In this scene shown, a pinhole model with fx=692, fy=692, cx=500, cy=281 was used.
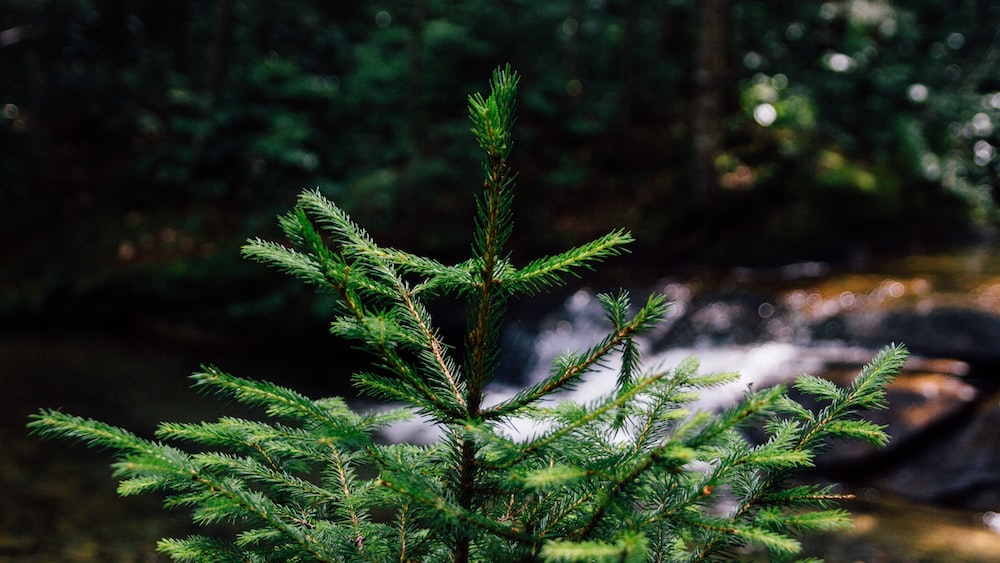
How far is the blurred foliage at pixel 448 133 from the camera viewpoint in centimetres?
1188

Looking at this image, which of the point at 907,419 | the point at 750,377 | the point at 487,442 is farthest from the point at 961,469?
Answer: the point at 487,442

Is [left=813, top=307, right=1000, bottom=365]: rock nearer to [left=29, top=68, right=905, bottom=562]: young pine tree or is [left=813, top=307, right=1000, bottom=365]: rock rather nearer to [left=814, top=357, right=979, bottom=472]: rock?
[left=814, top=357, right=979, bottom=472]: rock

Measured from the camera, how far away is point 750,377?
7.77m

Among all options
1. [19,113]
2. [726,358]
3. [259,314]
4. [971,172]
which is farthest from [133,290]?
[971,172]

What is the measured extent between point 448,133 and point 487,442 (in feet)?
37.9

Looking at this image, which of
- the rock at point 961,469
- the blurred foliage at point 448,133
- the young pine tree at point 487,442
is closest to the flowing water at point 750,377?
the rock at point 961,469

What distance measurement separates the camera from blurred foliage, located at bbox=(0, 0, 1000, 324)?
39.0 ft

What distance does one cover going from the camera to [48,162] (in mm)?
13508

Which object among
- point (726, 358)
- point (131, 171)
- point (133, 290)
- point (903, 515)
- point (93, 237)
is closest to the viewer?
point (903, 515)

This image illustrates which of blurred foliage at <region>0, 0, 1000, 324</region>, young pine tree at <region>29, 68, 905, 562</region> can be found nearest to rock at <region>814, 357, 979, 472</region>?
blurred foliage at <region>0, 0, 1000, 324</region>

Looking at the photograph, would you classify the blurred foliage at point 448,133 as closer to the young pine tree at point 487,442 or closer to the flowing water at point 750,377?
the flowing water at point 750,377

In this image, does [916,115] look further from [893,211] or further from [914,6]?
[914,6]

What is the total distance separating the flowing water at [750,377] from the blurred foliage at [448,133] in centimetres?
135

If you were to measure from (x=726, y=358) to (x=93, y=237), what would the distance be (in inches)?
447
